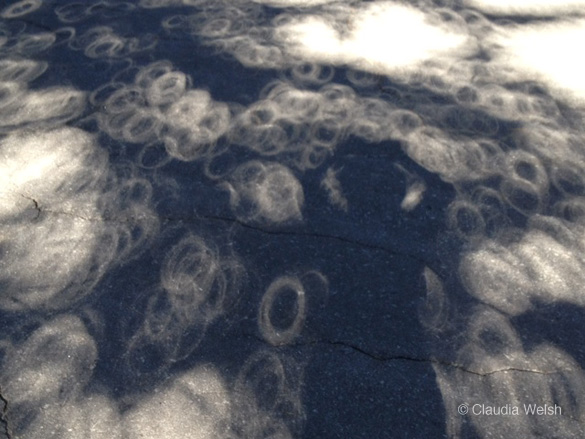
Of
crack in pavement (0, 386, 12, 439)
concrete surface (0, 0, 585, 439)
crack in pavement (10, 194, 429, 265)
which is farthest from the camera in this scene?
crack in pavement (10, 194, 429, 265)

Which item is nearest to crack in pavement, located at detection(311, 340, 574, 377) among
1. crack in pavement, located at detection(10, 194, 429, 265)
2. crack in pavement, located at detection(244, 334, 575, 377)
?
crack in pavement, located at detection(244, 334, 575, 377)

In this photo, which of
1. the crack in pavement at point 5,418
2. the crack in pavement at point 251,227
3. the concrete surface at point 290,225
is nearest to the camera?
the crack in pavement at point 5,418

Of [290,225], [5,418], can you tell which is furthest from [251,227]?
[5,418]

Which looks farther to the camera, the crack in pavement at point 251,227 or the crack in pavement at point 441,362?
the crack in pavement at point 251,227

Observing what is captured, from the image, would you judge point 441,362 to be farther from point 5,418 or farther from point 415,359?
point 5,418

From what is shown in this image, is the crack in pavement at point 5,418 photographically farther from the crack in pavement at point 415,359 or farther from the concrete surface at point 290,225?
the crack in pavement at point 415,359

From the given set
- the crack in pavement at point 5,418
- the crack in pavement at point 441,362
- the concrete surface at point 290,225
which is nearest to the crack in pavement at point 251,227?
the concrete surface at point 290,225

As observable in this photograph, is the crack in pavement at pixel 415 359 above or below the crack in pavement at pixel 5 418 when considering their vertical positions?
above

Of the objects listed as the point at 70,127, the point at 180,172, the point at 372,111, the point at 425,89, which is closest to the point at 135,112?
the point at 70,127

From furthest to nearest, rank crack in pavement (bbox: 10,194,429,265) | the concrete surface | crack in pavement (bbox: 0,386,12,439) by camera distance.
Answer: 1. crack in pavement (bbox: 10,194,429,265)
2. the concrete surface
3. crack in pavement (bbox: 0,386,12,439)

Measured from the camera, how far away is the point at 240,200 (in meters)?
3.38

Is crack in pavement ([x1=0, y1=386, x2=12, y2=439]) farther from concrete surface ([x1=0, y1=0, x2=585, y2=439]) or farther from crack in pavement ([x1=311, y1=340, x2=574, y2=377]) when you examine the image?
crack in pavement ([x1=311, y1=340, x2=574, y2=377])

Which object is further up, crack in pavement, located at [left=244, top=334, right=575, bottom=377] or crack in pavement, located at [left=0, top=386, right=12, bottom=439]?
crack in pavement, located at [left=244, top=334, right=575, bottom=377]

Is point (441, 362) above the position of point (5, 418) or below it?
above
